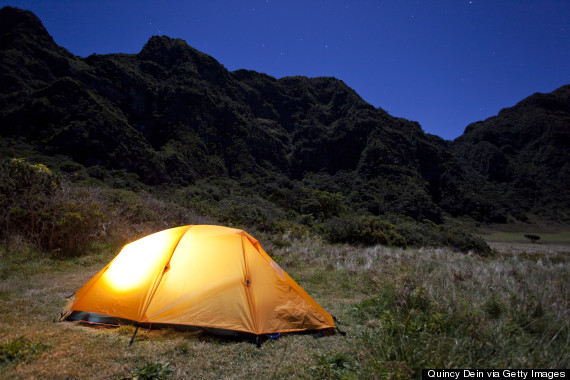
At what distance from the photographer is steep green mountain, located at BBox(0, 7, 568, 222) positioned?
52.8 m

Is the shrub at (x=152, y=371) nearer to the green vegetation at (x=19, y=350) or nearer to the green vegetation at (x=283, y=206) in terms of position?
the green vegetation at (x=283, y=206)

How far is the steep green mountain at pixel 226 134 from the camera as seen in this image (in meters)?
52.8

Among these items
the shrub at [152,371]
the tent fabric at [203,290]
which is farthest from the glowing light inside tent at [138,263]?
the shrub at [152,371]

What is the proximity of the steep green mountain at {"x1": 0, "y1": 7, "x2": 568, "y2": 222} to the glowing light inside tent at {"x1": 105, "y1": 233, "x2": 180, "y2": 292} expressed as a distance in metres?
27.5

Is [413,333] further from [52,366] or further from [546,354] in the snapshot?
[52,366]

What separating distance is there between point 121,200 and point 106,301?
829 cm

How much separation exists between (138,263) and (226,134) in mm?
79133

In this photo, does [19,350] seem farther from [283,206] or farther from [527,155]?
[527,155]

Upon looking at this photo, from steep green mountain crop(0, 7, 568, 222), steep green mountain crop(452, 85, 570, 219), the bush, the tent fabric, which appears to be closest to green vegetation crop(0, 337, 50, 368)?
the tent fabric

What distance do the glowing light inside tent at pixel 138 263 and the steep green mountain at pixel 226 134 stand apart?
2754cm

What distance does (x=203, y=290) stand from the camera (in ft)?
14.2

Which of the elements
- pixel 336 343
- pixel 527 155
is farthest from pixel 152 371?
pixel 527 155

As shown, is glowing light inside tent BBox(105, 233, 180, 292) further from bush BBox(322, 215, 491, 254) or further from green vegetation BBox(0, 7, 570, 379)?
bush BBox(322, 215, 491, 254)

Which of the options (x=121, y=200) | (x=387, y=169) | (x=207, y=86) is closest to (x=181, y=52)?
(x=207, y=86)
